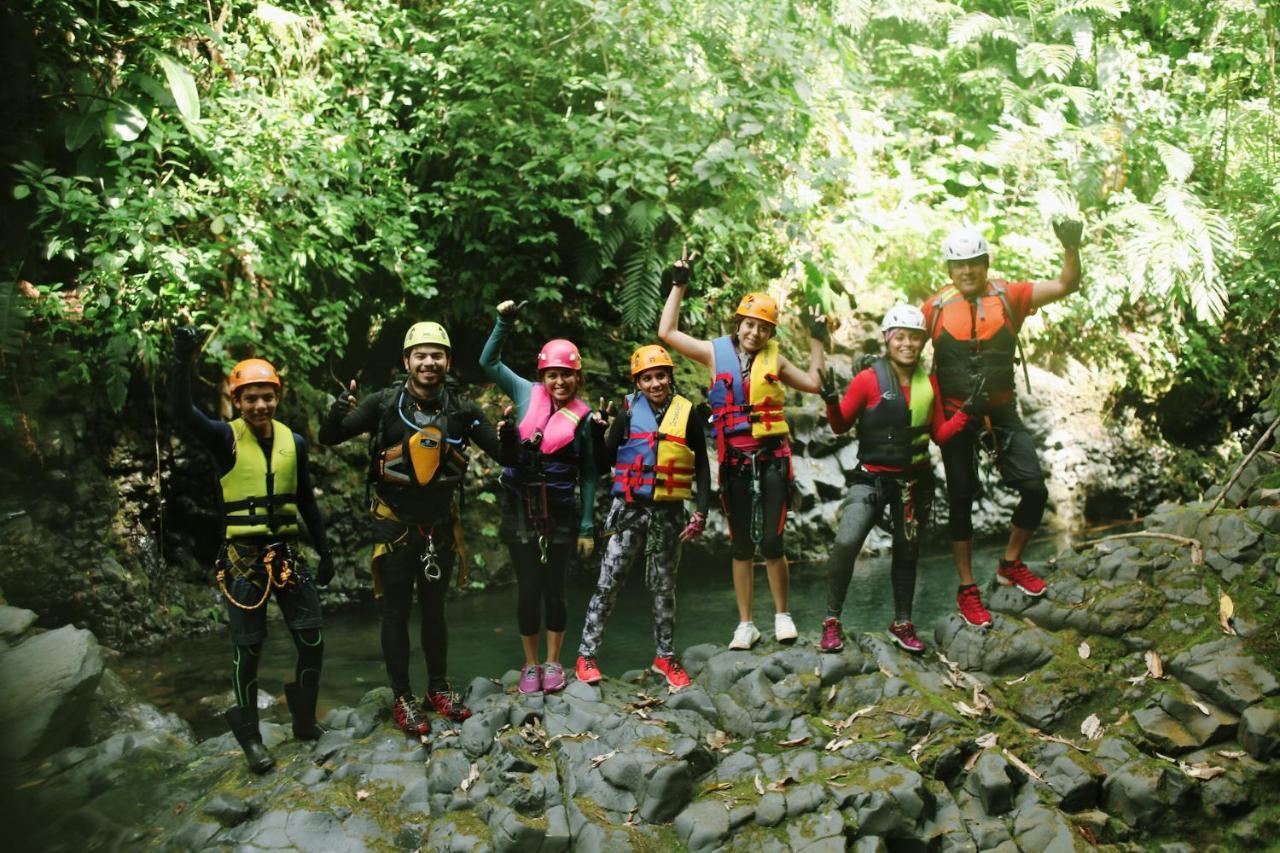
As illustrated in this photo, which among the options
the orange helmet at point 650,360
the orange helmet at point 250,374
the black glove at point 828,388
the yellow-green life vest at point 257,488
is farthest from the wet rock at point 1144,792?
the orange helmet at point 250,374

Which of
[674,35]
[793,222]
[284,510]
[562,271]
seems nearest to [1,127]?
[284,510]

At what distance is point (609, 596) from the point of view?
5129 millimetres

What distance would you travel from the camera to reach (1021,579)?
5945 mm

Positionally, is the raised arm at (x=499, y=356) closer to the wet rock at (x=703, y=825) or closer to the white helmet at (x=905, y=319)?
the white helmet at (x=905, y=319)

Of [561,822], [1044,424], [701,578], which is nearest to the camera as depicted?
[561,822]

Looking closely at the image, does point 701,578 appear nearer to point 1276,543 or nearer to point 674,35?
point 1276,543

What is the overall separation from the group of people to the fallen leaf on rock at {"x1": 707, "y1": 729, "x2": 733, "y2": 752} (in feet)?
1.52

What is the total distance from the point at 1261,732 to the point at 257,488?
228 inches

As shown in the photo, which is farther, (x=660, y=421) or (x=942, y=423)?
(x=942, y=423)

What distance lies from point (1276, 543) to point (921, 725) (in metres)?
3.05

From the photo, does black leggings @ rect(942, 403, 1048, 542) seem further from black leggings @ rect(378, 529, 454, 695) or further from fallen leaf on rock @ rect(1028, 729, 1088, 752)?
black leggings @ rect(378, 529, 454, 695)

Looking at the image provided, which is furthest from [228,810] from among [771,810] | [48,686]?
[771,810]

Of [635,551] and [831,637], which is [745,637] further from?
[635,551]

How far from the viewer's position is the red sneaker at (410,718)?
188 inches
